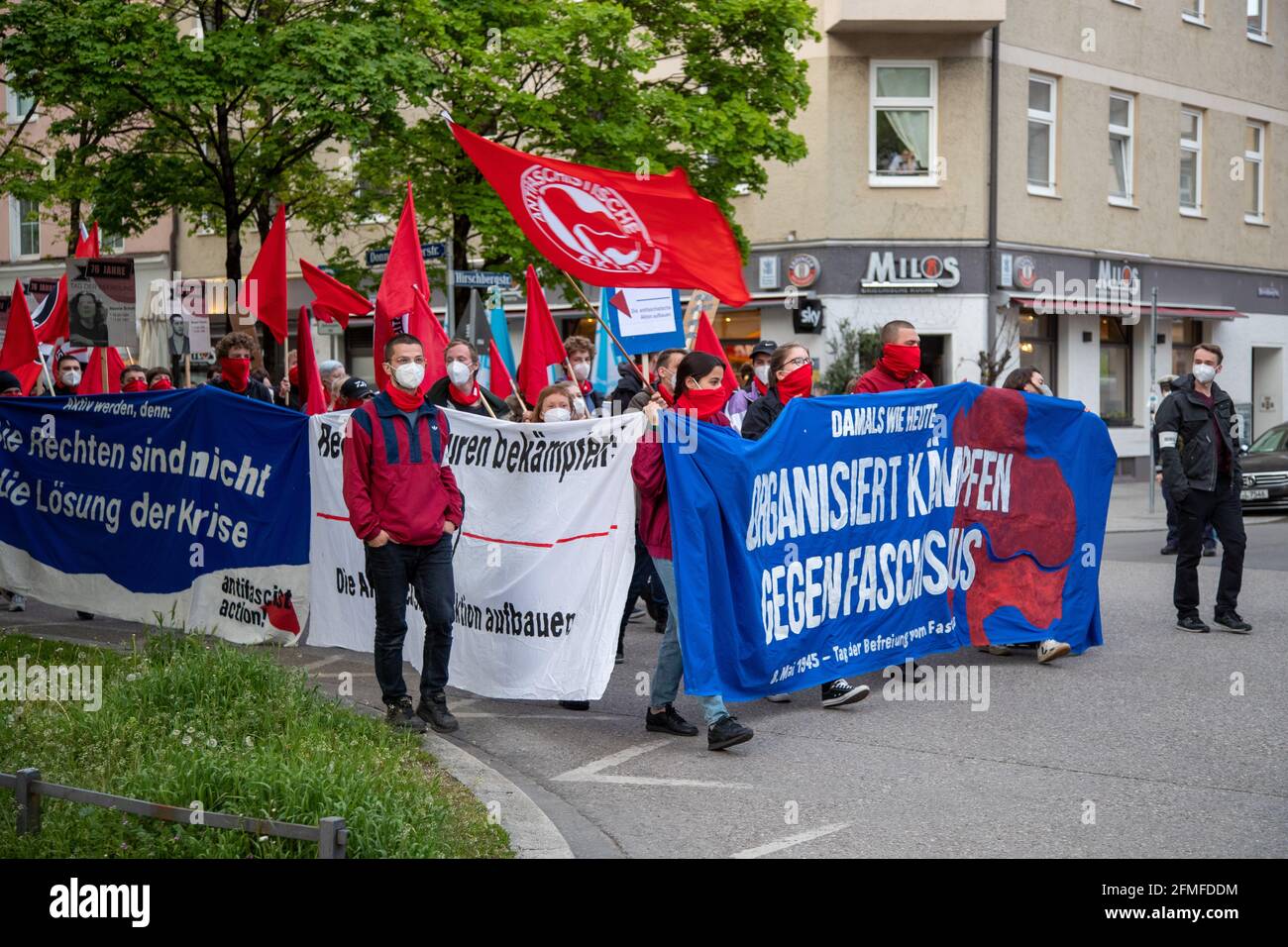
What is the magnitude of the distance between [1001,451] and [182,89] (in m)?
10.3

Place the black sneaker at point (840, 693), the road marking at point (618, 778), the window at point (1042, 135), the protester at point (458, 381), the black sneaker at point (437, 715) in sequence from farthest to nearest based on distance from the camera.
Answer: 1. the window at point (1042, 135)
2. the protester at point (458, 381)
3. the black sneaker at point (840, 693)
4. the black sneaker at point (437, 715)
5. the road marking at point (618, 778)

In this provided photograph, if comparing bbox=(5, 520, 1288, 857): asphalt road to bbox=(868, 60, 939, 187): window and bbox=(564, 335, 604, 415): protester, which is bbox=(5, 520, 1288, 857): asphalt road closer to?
bbox=(564, 335, 604, 415): protester

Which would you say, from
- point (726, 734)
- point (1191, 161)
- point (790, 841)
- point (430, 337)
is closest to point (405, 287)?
point (430, 337)

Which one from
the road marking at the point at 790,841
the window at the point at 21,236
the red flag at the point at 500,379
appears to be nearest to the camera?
the road marking at the point at 790,841

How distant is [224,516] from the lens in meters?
9.88

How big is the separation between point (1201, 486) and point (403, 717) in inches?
251

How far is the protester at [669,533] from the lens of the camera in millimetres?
7297

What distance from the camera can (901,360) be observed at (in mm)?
9188

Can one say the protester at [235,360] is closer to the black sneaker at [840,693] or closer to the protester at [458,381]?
the protester at [458,381]

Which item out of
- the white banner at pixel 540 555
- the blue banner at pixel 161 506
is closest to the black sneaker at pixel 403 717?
the white banner at pixel 540 555

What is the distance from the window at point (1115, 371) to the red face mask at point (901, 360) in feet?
73.0

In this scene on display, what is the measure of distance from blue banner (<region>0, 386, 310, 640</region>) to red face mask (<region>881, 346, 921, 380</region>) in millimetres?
3655

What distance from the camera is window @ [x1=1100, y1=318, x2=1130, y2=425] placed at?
1198 inches

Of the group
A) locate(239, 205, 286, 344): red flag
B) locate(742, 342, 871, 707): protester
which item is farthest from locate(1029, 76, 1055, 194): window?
locate(742, 342, 871, 707): protester
